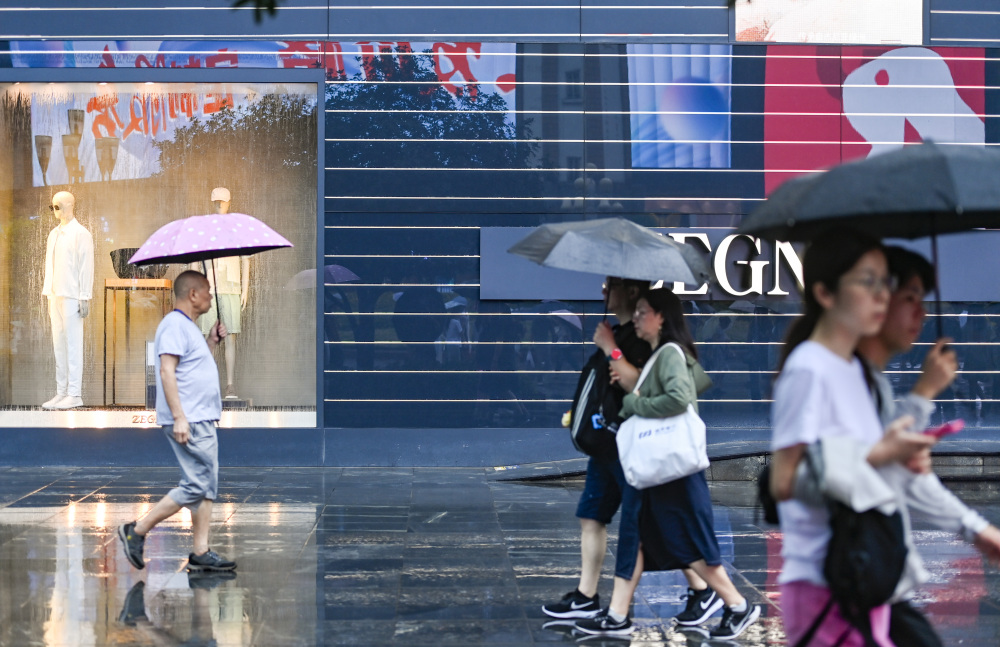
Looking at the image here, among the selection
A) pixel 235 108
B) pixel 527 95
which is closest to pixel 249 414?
pixel 235 108

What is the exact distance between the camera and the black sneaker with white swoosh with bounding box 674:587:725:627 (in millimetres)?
5707

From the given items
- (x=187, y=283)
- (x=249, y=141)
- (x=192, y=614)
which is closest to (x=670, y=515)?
(x=192, y=614)

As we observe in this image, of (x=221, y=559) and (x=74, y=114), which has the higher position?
(x=74, y=114)

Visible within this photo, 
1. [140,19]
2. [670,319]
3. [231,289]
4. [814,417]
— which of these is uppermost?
[140,19]

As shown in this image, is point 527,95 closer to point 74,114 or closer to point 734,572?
point 74,114

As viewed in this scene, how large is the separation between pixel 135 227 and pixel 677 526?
879 cm

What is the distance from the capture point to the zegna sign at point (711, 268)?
455 inches

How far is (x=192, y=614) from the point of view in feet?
19.2

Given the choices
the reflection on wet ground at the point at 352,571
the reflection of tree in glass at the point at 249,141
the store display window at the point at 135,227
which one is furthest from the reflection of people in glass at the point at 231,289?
the reflection on wet ground at the point at 352,571

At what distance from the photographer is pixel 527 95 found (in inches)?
458

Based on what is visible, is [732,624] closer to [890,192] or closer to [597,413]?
[597,413]

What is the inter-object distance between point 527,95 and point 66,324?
5.70 meters

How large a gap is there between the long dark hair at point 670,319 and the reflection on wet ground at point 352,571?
1493mm

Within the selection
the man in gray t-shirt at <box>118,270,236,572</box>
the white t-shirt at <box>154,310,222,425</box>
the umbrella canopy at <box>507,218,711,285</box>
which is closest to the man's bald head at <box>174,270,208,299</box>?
the man in gray t-shirt at <box>118,270,236,572</box>
